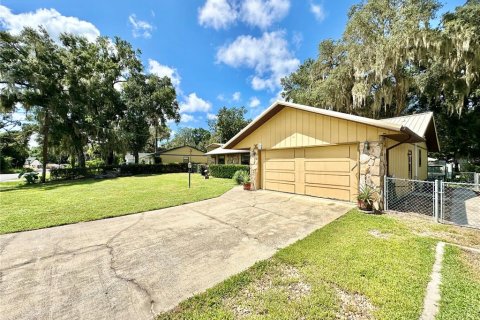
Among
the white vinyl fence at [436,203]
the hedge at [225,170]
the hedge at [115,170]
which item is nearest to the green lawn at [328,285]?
the white vinyl fence at [436,203]

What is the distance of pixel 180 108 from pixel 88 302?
2986 cm

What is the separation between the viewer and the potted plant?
622 cm

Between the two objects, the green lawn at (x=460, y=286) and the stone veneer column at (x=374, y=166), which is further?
the stone veneer column at (x=374, y=166)

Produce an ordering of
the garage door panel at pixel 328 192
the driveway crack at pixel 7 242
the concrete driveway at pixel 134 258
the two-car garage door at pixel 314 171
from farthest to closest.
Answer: the garage door panel at pixel 328 192
the two-car garage door at pixel 314 171
the driveway crack at pixel 7 242
the concrete driveway at pixel 134 258

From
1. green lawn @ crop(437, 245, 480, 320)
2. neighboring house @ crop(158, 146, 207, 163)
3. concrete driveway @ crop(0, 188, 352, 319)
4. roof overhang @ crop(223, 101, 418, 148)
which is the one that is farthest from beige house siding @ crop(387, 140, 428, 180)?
neighboring house @ crop(158, 146, 207, 163)

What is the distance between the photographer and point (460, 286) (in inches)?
106

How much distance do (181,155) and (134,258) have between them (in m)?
28.9

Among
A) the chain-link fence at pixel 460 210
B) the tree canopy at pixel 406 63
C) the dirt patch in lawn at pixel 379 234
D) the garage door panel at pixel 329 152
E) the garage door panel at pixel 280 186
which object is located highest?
the tree canopy at pixel 406 63

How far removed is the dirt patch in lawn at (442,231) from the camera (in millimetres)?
4254

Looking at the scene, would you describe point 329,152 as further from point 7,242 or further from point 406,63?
point 406,63

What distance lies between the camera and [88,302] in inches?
101

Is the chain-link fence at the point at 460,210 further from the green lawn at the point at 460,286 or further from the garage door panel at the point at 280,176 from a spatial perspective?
the garage door panel at the point at 280,176

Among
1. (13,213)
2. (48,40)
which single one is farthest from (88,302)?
(48,40)

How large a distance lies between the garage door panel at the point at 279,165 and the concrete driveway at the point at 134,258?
2918 mm
